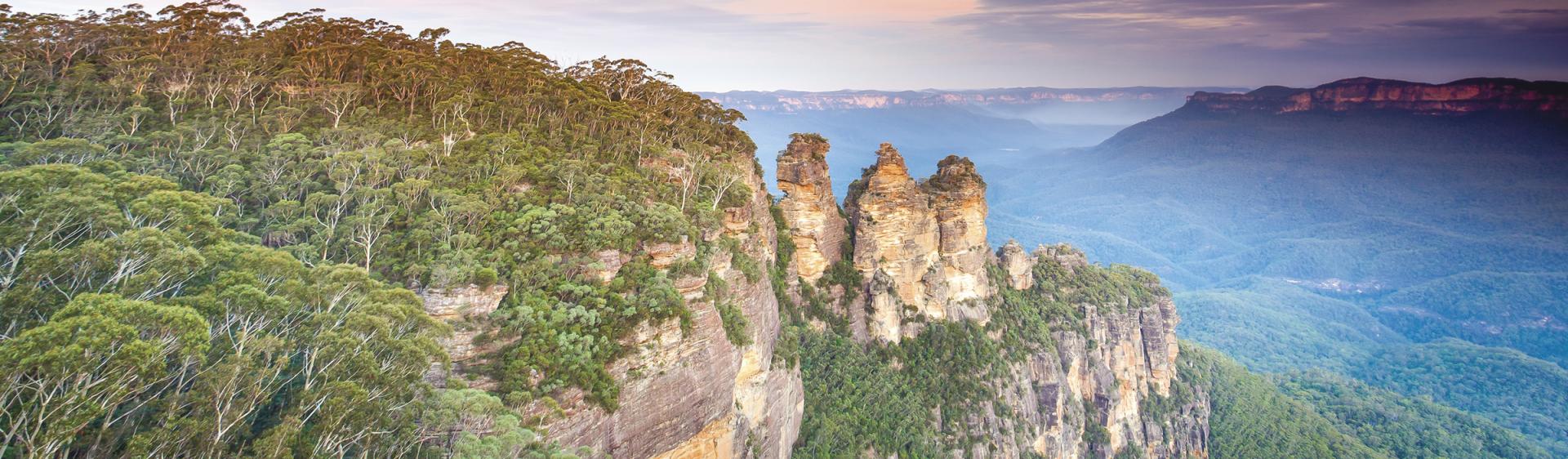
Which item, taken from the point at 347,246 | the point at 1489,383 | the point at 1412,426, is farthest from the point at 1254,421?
the point at 347,246

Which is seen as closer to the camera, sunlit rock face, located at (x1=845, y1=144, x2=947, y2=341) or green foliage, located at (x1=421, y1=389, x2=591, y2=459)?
green foliage, located at (x1=421, y1=389, x2=591, y2=459)

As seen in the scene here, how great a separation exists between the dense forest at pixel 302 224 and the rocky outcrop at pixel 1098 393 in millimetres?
28283

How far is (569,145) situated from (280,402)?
21861 millimetres

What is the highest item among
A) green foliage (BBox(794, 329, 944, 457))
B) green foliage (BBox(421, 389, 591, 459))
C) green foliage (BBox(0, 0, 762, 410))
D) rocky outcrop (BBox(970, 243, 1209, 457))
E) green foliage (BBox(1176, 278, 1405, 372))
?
green foliage (BBox(0, 0, 762, 410))

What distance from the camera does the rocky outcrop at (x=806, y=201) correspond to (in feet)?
153

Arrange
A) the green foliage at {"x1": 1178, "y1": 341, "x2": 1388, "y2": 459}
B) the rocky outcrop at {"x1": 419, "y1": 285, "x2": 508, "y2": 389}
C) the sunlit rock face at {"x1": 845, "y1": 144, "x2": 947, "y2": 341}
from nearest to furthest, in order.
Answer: the rocky outcrop at {"x1": 419, "y1": 285, "x2": 508, "y2": 389} < the sunlit rock face at {"x1": 845, "y1": 144, "x2": 947, "y2": 341} < the green foliage at {"x1": 1178, "y1": 341, "x2": 1388, "y2": 459}

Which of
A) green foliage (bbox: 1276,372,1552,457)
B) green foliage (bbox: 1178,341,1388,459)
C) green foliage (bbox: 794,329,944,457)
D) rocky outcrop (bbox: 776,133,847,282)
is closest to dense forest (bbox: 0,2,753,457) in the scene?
rocky outcrop (bbox: 776,133,847,282)

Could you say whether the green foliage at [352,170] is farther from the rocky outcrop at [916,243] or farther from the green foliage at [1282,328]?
the green foliage at [1282,328]

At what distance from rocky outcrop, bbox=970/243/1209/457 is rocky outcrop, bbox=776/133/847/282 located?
16.0m

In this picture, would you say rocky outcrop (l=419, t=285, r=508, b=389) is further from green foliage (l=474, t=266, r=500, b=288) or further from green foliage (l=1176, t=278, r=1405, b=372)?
green foliage (l=1176, t=278, r=1405, b=372)

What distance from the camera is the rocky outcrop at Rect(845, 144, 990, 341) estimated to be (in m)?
48.5

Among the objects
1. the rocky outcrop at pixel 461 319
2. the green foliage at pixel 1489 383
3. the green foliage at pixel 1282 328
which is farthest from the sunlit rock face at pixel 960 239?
the green foliage at pixel 1282 328

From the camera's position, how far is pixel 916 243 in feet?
165

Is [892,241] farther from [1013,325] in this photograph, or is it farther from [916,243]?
[1013,325]
